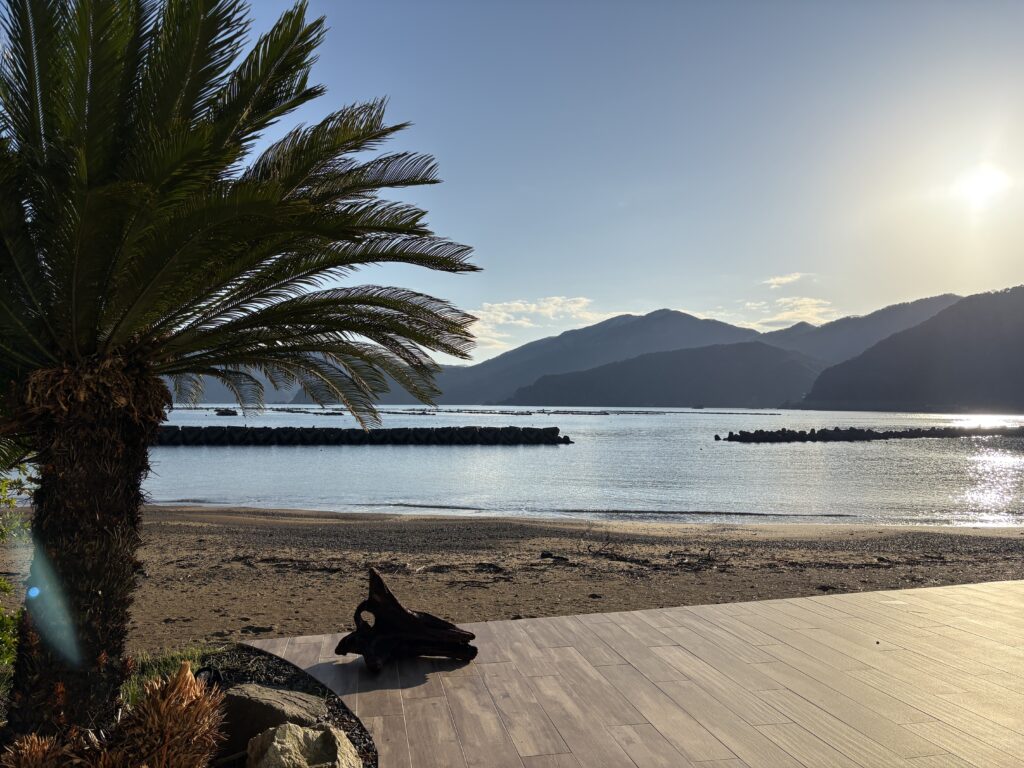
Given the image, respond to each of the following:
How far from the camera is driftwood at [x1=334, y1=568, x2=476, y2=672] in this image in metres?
4.80

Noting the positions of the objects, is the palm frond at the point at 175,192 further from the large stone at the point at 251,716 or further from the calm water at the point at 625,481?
the calm water at the point at 625,481

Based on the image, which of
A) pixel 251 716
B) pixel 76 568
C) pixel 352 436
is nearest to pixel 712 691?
pixel 251 716

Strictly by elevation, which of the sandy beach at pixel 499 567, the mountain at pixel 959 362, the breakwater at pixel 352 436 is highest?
the mountain at pixel 959 362

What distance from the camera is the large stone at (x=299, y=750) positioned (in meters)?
2.93

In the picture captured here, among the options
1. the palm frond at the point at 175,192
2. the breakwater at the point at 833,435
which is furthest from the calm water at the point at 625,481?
the palm frond at the point at 175,192

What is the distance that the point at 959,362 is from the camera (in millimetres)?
130750

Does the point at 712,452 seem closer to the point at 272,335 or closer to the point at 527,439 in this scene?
the point at 527,439

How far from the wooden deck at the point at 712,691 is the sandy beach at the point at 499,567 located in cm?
278

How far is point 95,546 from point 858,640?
5.23 metres


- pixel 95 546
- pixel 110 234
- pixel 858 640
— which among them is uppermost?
pixel 110 234

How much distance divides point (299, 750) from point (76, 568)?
5.32 feet

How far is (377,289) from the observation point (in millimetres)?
5086

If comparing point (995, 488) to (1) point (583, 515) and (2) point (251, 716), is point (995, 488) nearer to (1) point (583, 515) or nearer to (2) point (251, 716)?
(1) point (583, 515)

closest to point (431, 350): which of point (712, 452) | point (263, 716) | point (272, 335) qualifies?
point (272, 335)
